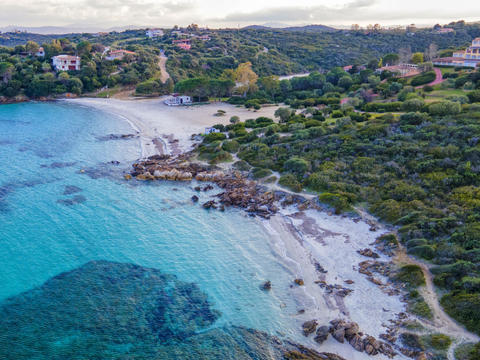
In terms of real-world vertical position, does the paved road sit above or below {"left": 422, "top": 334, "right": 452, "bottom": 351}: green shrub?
above

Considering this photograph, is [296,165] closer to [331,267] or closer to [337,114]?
[331,267]

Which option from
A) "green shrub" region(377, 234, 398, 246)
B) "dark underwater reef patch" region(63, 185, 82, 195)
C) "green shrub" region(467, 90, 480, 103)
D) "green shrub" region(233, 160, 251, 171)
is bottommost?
"green shrub" region(377, 234, 398, 246)

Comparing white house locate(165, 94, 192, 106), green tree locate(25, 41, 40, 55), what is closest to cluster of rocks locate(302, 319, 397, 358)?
white house locate(165, 94, 192, 106)

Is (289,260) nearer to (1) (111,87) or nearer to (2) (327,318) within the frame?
(2) (327,318)

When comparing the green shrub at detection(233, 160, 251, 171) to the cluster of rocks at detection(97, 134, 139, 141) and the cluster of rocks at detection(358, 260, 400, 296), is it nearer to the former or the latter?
the cluster of rocks at detection(358, 260, 400, 296)

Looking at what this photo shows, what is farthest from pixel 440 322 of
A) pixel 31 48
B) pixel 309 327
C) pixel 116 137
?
pixel 31 48

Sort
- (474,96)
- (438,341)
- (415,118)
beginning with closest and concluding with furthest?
(438,341) < (415,118) < (474,96)
